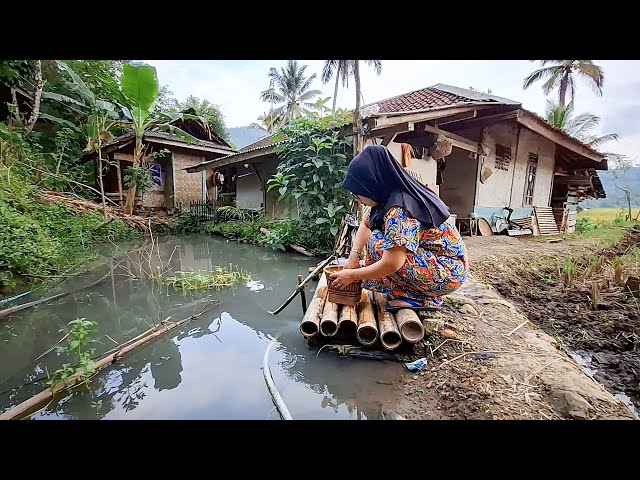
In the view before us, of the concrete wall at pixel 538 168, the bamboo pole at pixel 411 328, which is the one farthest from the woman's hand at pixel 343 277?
the concrete wall at pixel 538 168

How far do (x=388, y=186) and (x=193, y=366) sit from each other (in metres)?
1.85

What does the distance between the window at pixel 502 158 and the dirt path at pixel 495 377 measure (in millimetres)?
6549

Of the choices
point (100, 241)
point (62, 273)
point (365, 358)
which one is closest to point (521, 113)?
point (365, 358)

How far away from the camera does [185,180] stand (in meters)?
12.2

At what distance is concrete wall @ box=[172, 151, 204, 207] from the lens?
11961mm

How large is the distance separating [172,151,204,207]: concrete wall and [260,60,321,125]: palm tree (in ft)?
48.7

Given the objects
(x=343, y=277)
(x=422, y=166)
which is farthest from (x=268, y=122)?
(x=343, y=277)

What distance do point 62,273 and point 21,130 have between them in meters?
5.75

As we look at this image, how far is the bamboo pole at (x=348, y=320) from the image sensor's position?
2.12m

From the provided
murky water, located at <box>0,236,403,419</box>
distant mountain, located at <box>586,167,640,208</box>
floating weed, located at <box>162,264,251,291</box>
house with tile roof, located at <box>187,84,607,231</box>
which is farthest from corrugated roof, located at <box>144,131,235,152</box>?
distant mountain, located at <box>586,167,640,208</box>

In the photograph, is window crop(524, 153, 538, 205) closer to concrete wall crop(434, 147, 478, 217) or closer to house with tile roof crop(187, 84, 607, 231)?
house with tile roof crop(187, 84, 607, 231)

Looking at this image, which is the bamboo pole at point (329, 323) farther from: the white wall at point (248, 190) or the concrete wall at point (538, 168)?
the concrete wall at point (538, 168)
